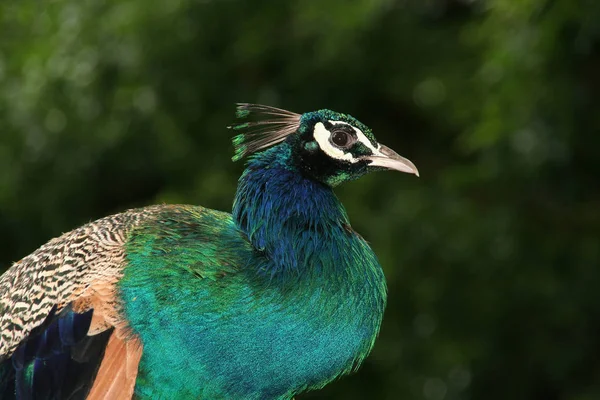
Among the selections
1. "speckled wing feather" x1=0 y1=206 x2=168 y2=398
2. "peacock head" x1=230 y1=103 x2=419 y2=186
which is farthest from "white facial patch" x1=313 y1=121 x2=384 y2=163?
"speckled wing feather" x1=0 y1=206 x2=168 y2=398

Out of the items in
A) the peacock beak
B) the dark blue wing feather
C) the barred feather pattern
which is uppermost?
the peacock beak

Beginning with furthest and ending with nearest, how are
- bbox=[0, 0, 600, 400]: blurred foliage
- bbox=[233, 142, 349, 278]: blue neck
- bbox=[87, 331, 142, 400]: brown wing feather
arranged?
1. bbox=[0, 0, 600, 400]: blurred foliage
2. bbox=[233, 142, 349, 278]: blue neck
3. bbox=[87, 331, 142, 400]: brown wing feather

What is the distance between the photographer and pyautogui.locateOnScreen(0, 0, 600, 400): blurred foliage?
592 cm

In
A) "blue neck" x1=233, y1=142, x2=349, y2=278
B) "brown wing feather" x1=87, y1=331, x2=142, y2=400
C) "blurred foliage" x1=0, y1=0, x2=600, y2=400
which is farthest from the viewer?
"blurred foliage" x1=0, y1=0, x2=600, y2=400

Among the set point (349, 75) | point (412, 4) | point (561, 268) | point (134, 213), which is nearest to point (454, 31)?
point (412, 4)

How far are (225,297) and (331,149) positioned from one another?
19.9 inches

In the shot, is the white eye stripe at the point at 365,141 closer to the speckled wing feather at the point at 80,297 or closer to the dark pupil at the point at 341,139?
the dark pupil at the point at 341,139

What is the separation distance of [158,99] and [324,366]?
11.8 feet

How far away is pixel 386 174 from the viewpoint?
6391 mm

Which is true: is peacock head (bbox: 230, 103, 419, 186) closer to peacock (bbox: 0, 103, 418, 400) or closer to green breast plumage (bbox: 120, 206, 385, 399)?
peacock (bbox: 0, 103, 418, 400)

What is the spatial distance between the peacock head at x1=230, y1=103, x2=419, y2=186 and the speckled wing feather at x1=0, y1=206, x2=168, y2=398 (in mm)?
427

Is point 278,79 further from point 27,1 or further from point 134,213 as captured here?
point 134,213

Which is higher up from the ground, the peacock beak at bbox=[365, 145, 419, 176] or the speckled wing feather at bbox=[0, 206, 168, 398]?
the peacock beak at bbox=[365, 145, 419, 176]

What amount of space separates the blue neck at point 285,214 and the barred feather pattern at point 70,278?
0.33 meters
